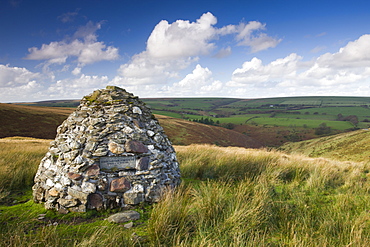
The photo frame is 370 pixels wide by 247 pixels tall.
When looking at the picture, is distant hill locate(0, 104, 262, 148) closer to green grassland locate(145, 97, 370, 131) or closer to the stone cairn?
green grassland locate(145, 97, 370, 131)

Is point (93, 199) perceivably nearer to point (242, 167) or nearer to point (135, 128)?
point (135, 128)

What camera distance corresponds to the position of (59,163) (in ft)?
16.6

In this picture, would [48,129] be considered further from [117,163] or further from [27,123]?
[117,163]

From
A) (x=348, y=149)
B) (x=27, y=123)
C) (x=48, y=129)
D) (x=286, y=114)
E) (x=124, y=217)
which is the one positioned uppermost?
(x=27, y=123)

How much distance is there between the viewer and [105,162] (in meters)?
4.98

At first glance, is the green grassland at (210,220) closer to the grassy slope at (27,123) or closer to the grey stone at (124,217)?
the grey stone at (124,217)

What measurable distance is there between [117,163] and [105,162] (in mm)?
289

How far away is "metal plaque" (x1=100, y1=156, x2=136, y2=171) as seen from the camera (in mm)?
4969

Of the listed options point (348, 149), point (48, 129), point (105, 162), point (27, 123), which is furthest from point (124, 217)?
point (27, 123)

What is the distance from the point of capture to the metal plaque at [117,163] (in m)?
4.97

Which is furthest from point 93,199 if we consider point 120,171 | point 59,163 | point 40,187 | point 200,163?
point 200,163

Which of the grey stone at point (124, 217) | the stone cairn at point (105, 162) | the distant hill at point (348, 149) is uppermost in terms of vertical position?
the stone cairn at point (105, 162)

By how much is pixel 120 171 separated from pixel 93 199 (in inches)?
33.7

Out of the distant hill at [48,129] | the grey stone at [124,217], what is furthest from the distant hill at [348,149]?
the distant hill at [48,129]
